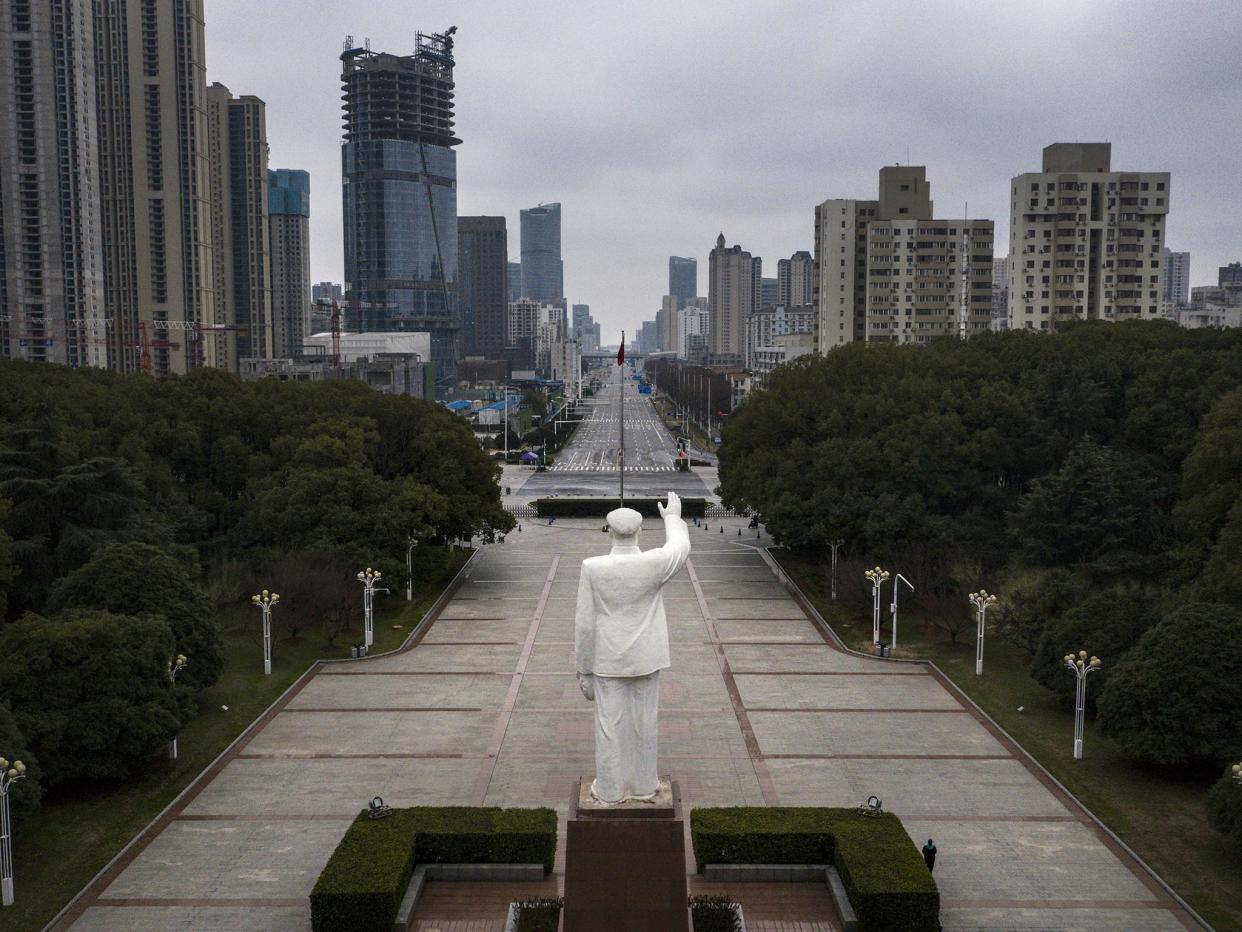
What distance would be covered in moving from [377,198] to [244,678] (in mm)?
151991

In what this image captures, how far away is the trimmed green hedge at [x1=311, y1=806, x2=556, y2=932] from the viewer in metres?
15.3

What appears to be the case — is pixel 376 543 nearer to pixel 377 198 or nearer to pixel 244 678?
pixel 244 678

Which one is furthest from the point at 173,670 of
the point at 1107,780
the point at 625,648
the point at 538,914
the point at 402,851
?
the point at 1107,780

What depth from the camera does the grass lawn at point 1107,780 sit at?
17.3 meters

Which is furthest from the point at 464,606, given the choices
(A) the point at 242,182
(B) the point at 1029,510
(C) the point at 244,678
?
(A) the point at 242,182

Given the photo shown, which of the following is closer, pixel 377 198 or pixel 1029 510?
pixel 1029 510

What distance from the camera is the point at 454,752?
75.3ft

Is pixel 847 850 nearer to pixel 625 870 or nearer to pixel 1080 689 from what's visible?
pixel 625 870

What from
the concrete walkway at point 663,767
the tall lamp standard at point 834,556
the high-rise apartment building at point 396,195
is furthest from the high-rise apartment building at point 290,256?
the concrete walkway at point 663,767

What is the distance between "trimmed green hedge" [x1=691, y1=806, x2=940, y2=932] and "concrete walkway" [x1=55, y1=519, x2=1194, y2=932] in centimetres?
94

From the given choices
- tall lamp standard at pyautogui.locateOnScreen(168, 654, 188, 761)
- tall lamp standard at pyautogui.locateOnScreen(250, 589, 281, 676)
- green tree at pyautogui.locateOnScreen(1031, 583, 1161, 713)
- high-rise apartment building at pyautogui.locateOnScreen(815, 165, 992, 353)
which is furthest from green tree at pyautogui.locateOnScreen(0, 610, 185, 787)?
high-rise apartment building at pyautogui.locateOnScreen(815, 165, 992, 353)

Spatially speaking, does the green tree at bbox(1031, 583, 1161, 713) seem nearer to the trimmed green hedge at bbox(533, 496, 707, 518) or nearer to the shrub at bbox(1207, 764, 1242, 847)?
the shrub at bbox(1207, 764, 1242, 847)

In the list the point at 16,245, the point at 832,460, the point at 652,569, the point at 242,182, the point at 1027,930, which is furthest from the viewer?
the point at 242,182

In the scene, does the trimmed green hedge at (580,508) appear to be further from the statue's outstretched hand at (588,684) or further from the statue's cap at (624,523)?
the statue's cap at (624,523)
